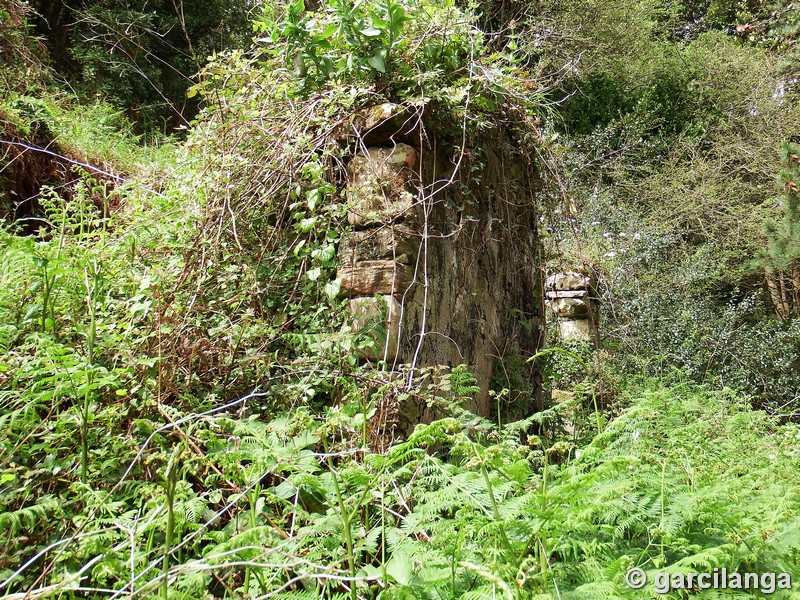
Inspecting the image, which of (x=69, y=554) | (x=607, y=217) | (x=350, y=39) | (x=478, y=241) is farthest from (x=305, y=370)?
(x=607, y=217)

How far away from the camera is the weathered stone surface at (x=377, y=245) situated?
2.86m

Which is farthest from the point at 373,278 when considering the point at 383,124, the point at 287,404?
the point at 383,124

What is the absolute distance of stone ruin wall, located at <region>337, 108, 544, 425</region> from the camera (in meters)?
2.81

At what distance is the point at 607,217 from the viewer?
980cm

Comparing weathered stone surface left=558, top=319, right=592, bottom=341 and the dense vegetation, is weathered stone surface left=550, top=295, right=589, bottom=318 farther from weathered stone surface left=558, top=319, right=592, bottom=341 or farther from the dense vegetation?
the dense vegetation

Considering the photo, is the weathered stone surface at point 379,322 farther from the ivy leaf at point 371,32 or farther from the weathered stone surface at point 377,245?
the ivy leaf at point 371,32

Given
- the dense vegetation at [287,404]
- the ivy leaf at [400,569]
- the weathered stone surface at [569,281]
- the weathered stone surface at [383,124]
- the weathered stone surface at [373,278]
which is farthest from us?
the weathered stone surface at [569,281]

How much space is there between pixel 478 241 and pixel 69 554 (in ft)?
8.83

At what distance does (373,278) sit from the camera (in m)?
2.82

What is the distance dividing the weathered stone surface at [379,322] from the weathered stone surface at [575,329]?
473 cm

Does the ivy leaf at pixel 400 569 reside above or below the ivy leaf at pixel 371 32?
below

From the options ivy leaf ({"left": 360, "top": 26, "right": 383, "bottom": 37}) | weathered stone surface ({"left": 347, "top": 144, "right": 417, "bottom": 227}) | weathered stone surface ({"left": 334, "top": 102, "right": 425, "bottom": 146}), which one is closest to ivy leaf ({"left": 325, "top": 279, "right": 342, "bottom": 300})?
weathered stone surface ({"left": 347, "top": 144, "right": 417, "bottom": 227})

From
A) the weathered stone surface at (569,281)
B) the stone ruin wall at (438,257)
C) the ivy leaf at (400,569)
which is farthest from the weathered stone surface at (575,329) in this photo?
the ivy leaf at (400,569)

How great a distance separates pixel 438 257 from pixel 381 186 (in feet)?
1.68
